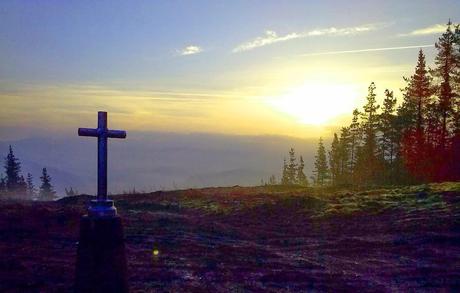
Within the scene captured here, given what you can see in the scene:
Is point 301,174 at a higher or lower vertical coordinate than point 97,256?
lower

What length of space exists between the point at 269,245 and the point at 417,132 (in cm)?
3462

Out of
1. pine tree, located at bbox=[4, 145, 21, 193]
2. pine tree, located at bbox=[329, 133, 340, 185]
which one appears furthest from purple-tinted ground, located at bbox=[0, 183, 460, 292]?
pine tree, located at bbox=[4, 145, 21, 193]

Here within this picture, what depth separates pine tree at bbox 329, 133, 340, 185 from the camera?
65.5 m

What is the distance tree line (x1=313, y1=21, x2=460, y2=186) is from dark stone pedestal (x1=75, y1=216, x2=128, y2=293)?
32032mm

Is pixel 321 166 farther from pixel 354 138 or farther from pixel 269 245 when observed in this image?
pixel 269 245

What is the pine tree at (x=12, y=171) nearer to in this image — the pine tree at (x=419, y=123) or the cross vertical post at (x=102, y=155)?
the pine tree at (x=419, y=123)

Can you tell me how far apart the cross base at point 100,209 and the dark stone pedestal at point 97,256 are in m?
0.04

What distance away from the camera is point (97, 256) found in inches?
182

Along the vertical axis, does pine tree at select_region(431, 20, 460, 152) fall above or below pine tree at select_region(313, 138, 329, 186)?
above

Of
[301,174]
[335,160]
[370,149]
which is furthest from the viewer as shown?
[301,174]

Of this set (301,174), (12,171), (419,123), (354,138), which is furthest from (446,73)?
(12,171)

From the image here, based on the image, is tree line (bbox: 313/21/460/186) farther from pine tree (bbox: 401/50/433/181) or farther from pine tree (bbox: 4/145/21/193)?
pine tree (bbox: 4/145/21/193)

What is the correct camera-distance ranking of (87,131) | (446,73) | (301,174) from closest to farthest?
(87,131)
(446,73)
(301,174)

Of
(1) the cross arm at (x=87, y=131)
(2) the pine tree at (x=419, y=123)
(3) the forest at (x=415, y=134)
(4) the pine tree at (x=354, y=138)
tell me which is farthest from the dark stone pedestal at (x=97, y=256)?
(4) the pine tree at (x=354, y=138)
